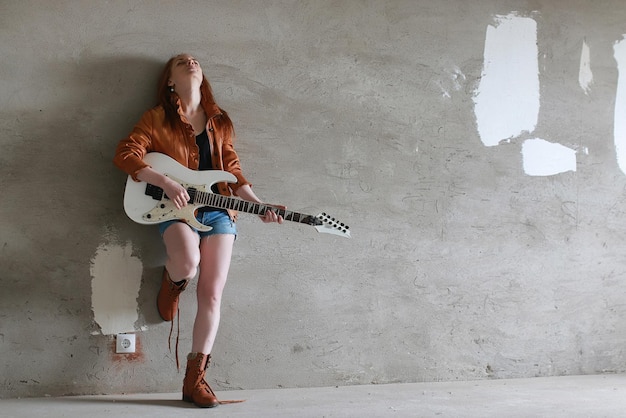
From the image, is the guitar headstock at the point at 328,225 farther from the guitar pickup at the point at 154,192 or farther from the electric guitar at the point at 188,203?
the guitar pickup at the point at 154,192

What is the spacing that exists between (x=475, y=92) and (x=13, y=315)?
92.9 inches

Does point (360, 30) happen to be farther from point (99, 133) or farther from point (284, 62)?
point (99, 133)

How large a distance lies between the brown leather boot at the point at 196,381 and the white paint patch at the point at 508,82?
5.78ft

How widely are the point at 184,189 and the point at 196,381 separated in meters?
0.76

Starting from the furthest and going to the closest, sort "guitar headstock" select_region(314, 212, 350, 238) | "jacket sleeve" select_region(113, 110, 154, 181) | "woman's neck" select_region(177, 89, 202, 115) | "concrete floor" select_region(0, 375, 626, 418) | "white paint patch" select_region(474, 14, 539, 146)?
"white paint patch" select_region(474, 14, 539, 146) → "woman's neck" select_region(177, 89, 202, 115) → "guitar headstock" select_region(314, 212, 350, 238) → "jacket sleeve" select_region(113, 110, 154, 181) → "concrete floor" select_region(0, 375, 626, 418)

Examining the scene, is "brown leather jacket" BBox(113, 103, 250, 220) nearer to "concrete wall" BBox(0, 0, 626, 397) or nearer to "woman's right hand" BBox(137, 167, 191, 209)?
"woman's right hand" BBox(137, 167, 191, 209)

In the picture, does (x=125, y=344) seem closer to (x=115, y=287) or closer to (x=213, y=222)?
(x=115, y=287)

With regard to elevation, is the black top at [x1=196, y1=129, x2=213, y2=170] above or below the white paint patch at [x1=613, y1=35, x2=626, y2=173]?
below

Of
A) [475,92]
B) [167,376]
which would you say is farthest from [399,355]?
[475,92]

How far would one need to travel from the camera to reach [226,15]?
3338 millimetres

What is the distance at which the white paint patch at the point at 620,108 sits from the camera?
12.8ft

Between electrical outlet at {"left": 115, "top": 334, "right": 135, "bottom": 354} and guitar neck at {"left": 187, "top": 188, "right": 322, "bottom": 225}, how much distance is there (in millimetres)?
686

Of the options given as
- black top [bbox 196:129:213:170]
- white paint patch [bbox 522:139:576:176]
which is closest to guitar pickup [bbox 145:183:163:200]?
black top [bbox 196:129:213:170]

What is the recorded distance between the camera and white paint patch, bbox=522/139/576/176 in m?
3.77
